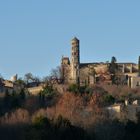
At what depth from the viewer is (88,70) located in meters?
112

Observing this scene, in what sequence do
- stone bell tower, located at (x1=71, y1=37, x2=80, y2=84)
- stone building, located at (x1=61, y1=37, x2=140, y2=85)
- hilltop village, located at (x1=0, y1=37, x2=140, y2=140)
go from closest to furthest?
hilltop village, located at (x1=0, y1=37, x2=140, y2=140)
stone building, located at (x1=61, y1=37, x2=140, y2=85)
stone bell tower, located at (x1=71, y1=37, x2=80, y2=84)

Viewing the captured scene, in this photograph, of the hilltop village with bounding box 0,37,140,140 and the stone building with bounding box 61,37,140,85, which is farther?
the stone building with bounding box 61,37,140,85

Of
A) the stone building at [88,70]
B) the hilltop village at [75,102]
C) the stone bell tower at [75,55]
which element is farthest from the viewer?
the stone bell tower at [75,55]

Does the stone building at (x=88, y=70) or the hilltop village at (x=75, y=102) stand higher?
the stone building at (x=88, y=70)

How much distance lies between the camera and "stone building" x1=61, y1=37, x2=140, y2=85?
108562 mm

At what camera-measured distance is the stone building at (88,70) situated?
109m

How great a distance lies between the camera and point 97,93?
89188mm

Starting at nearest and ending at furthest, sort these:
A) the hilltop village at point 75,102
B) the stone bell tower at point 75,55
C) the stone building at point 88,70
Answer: the hilltop village at point 75,102
the stone building at point 88,70
the stone bell tower at point 75,55

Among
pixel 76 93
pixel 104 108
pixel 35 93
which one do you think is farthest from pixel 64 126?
pixel 35 93

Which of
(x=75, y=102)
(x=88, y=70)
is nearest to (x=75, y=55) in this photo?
(x=88, y=70)

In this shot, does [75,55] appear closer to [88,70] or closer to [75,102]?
[88,70]

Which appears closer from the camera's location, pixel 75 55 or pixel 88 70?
pixel 88 70

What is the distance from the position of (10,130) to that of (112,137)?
603cm

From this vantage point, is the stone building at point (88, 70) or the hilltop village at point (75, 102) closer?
the hilltop village at point (75, 102)
